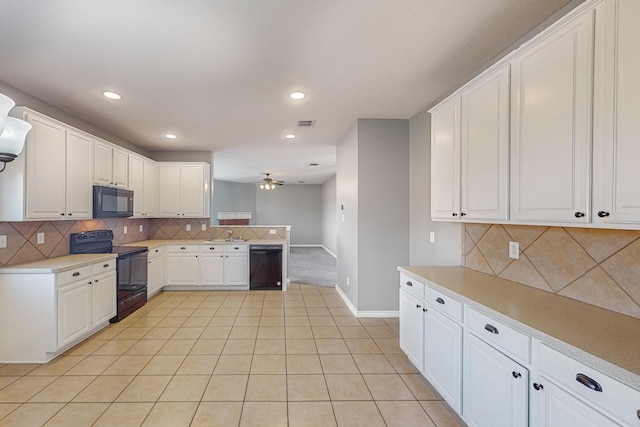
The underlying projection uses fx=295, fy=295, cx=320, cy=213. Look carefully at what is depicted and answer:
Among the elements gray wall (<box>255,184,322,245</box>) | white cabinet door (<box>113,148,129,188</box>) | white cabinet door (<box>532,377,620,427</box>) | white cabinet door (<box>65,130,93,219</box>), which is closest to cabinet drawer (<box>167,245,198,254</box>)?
white cabinet door (<box>113,148,129,188</box>)

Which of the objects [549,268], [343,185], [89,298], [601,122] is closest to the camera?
[601,122]

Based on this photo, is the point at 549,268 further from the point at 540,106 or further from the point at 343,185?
the point at 343,185

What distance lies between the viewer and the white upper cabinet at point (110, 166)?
12.1 ft

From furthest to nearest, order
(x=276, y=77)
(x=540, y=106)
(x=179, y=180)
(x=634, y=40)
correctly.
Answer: (x=179, y=180) → (x=276, y=77) → (x=540, y=106) → (x=634, y=40)

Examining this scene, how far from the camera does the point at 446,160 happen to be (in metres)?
2.51

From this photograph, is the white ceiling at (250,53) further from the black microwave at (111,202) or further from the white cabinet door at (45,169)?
the black microwave at (111,202)

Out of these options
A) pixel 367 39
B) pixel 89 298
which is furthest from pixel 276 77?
pixel 89 298

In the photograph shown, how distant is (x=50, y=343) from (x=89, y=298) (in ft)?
1.78

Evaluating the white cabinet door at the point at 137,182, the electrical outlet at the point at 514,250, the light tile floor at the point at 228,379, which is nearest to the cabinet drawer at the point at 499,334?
the electrical outlet at the point at 514,250

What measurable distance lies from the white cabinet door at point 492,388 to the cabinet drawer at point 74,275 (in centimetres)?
345

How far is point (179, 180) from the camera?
5.41 meters

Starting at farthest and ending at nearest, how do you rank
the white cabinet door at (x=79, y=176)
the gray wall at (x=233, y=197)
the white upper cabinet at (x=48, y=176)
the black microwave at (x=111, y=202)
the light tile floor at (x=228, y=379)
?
1. the gray wall at (x=233, y=197)
2. the black microwave at (x=111, y=202)
3. the white cabinet door at (x=79, y=176)
4. the white upper cabinet at (x=48, y=176)
5. the light tile floor at (x=228, y=379)

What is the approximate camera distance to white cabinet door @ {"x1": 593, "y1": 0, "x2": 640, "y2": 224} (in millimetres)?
1149

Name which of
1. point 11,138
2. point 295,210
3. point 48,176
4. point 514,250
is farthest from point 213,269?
point 295,210
